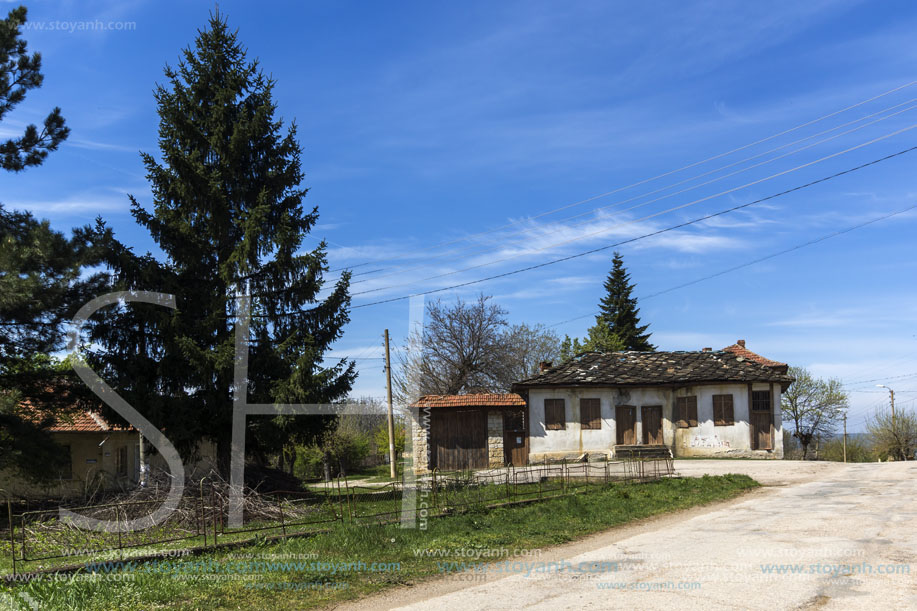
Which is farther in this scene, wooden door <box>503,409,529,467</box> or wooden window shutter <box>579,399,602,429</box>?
wooden window shutter <box>579,399,602,429</box>

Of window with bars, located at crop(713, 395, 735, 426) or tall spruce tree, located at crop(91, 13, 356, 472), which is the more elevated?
tall spruce tree, located at crop(91, 13, 356, 472)

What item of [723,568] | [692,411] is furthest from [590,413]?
[723,568]

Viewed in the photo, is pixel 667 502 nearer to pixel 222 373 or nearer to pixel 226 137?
pixel 222 373

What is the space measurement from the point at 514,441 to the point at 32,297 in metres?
21.5

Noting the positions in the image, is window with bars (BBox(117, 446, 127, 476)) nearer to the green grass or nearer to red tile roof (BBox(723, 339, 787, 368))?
the green grass

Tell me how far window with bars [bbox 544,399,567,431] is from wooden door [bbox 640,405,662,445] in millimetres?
3825

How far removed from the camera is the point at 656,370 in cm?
3409

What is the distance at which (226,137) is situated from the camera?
2034 cm

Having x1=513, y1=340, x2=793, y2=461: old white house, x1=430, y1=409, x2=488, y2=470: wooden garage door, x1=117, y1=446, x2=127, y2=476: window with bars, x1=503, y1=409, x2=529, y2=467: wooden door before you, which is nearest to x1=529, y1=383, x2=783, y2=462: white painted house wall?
x1=513, y1=340, x2=793, y2=461: old white house

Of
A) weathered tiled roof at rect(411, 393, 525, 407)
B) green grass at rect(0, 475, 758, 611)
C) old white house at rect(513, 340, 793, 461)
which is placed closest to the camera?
green grass at rect(0, 475, 758, 611)

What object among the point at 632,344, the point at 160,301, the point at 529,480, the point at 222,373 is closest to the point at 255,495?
the point at 222,373

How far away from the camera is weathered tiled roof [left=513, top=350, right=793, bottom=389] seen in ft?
104

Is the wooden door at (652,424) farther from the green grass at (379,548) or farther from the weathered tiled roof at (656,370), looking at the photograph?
the green grass at (379,548)

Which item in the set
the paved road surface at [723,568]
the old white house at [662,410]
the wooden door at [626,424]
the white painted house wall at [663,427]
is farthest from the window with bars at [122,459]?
the paved road surface at [723,568]
